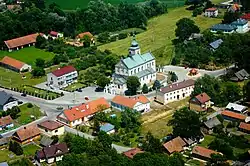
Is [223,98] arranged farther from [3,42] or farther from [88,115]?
[3,42]

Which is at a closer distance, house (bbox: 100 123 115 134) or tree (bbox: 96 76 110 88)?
house (bbox: 100 123 115 134)

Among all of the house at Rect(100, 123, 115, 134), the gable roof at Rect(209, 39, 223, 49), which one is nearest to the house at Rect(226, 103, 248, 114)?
the house at Rect(100, 123, 115, 134)

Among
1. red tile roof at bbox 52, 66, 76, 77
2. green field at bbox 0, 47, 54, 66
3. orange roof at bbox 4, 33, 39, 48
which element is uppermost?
red tile roof at bbox 52, 66, 76, 77

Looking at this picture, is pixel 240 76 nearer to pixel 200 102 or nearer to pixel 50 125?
pixel 200 102

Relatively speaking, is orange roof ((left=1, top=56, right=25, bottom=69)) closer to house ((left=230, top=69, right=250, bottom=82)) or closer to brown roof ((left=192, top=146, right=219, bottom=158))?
house ((left=230, top=69, right=250, bottom=82))

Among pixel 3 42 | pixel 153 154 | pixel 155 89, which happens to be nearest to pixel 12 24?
pixel 3 42

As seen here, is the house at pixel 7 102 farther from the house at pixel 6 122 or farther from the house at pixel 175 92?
the house at pixel 175 92

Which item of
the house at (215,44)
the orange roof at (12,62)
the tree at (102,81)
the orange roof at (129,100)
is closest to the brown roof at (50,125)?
the orange roof at (129,100)
